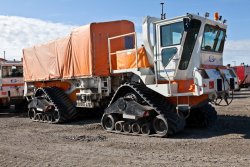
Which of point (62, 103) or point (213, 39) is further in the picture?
point (62, 103)

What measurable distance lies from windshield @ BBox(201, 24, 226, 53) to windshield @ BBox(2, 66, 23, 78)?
467 inches

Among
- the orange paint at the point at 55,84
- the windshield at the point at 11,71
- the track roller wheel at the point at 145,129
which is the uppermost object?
the windshield at the point at 11,71

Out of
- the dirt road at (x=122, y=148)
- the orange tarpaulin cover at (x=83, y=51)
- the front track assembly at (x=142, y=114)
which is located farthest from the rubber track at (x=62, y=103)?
the front track assembly at (x=142, y=114)

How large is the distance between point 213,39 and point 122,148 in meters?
4.52

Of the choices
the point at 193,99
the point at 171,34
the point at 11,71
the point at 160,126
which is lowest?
the point at 160,126

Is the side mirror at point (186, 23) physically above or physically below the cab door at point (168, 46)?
above

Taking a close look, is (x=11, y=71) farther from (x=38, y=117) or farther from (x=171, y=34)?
(x=171, y=34)

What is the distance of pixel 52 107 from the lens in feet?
48.3

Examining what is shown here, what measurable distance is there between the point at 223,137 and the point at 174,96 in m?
1.72

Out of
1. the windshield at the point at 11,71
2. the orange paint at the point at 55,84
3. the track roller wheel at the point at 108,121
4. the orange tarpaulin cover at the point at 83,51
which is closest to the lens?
the track roller wheel at the point at 108,121

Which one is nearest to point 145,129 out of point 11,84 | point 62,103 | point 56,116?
point 62,103


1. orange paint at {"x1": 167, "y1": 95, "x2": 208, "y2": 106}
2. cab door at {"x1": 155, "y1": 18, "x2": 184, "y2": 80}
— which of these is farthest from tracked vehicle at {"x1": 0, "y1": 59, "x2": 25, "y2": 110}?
orange paint at {"x1": 167, "y1": 95, "x2": 208, "y2": 106}

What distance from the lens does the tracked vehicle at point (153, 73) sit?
34.1 ft

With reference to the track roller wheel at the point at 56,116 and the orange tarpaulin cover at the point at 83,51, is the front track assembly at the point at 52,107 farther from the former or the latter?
the orange tarpaulin cover at the point at 83,51
